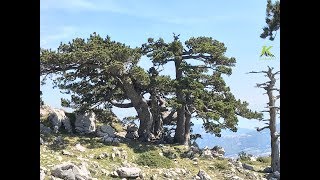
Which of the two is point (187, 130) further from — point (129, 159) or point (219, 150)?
point (129, 159)

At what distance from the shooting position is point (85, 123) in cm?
1174

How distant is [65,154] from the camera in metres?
9.52

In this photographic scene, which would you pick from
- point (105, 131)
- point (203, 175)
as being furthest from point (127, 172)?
point (105, 131)

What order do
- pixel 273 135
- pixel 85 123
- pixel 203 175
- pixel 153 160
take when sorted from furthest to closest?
pixel 85 123 → pixel 273 135 → pixel 153 160 → pixel 203 175

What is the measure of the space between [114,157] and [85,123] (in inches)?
91.3

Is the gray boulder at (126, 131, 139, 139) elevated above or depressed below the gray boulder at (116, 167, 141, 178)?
above

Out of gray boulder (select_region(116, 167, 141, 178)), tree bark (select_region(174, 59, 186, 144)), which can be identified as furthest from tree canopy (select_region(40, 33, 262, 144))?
gray boulder (select_region(116, 167, 141, 178))

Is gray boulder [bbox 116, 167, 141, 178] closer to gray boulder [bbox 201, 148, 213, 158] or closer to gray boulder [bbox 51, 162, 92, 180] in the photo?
gray boulder [bbox 51, 162, 92, 180]

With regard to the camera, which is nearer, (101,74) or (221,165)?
(221,165)

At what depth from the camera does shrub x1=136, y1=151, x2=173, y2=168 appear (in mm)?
9836

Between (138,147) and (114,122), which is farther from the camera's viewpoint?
(114,122)
